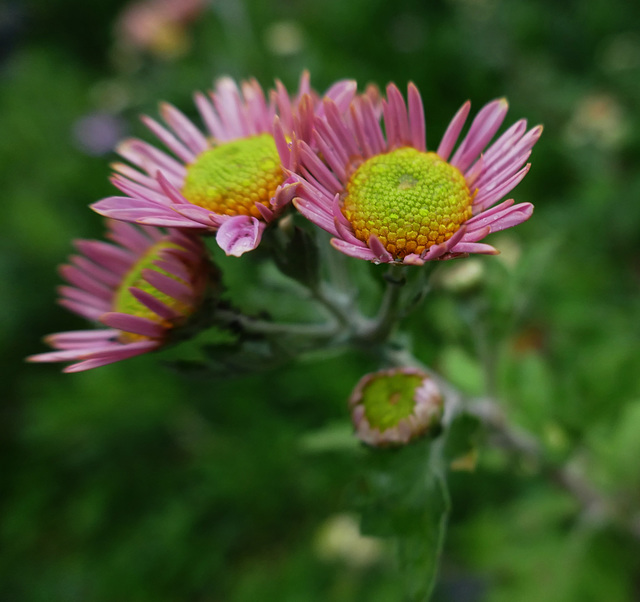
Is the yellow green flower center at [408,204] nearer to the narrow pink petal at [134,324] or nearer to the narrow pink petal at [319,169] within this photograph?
the narrow pink petal at [319,169]

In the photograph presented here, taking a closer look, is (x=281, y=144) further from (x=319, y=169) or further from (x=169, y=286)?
(x=169, y=286)

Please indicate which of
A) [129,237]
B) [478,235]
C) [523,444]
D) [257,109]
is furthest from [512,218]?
[523,444]

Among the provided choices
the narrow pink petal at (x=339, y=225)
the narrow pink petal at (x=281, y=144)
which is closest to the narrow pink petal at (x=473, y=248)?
the narrow pink petal at (x=339, y=225)

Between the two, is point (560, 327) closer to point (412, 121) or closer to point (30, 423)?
point (412, 121)

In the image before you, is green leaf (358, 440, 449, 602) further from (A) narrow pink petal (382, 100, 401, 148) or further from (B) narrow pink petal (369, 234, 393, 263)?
(A) narrow pink petal (382, 100, 401, 148)

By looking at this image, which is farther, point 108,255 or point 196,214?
point 108,255
